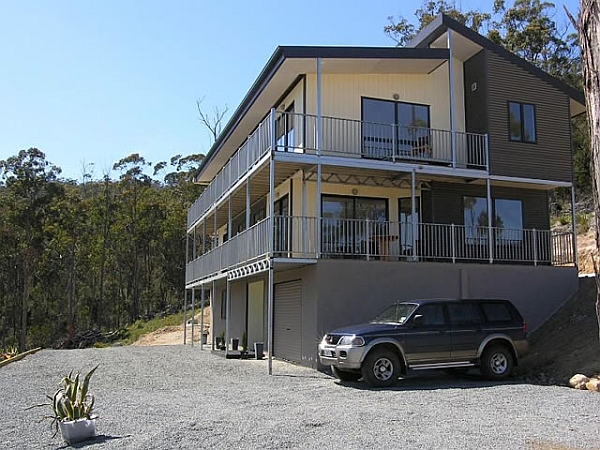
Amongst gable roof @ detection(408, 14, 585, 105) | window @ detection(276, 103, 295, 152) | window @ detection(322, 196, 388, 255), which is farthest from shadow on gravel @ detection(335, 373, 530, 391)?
gable roof @ detection(408, 14, 585, 105)

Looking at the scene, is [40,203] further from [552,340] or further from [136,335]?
[552,340]

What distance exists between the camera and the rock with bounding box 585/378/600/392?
11.5 m

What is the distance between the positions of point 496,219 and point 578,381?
25.9 feet

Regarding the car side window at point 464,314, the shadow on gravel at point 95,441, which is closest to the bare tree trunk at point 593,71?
the shadow on gravel at point 95,441

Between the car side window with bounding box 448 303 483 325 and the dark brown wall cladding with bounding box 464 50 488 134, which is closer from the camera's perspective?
the car side window with bounding box 448 303 483 325

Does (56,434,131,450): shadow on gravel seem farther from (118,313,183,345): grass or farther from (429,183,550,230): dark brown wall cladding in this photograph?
(118,313,183,345): grass

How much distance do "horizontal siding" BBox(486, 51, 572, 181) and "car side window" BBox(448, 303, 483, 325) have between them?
20.7 ft

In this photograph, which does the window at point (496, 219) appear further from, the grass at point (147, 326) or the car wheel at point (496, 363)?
the grass at point (147, 326)

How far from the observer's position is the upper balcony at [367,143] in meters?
16.8

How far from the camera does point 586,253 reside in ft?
73.6

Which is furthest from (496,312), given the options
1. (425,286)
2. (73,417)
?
(73,417)

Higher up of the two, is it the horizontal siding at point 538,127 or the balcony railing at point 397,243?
the horizontal siding at point 538,127

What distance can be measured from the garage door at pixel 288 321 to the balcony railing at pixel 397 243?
42.4 inches

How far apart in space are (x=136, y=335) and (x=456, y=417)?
34.8 meters
